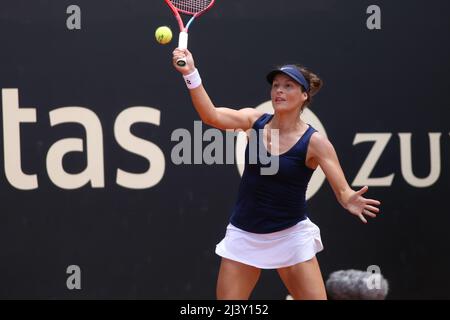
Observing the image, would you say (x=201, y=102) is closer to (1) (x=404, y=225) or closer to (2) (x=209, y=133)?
(2) (x=209, y=133)

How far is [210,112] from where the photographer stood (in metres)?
4.37

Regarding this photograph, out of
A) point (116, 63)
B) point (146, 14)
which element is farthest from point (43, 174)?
point (146, 14)

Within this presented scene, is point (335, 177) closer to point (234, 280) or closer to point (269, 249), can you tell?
point (269, 249)

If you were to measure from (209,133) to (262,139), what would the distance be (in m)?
1.18

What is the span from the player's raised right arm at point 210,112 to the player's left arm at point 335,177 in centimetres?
36

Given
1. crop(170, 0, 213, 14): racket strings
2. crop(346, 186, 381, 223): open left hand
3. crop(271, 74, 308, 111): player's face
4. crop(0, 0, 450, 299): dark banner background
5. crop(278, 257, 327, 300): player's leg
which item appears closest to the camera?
crop(346, 186, 381, 223): open left hand

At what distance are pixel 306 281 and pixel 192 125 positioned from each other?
5.27 ft

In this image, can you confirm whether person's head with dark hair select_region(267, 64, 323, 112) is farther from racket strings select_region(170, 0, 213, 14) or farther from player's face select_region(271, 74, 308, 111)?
racket strings select_region(170, 0, 213, 14)

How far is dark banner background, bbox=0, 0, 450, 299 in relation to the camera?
5.53 m

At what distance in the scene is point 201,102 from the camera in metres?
4.34

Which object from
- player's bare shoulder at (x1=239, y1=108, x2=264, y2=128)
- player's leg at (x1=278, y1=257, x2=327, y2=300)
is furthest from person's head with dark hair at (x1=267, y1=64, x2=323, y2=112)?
player's leg at (x1=278, y1=257, x2=327, y2=300)

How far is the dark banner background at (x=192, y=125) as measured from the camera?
553 cm

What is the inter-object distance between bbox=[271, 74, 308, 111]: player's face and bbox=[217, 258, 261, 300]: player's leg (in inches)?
31.7

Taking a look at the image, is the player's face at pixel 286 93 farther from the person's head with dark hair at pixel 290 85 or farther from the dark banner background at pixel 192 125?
the dark banner background at pixel 192 125
